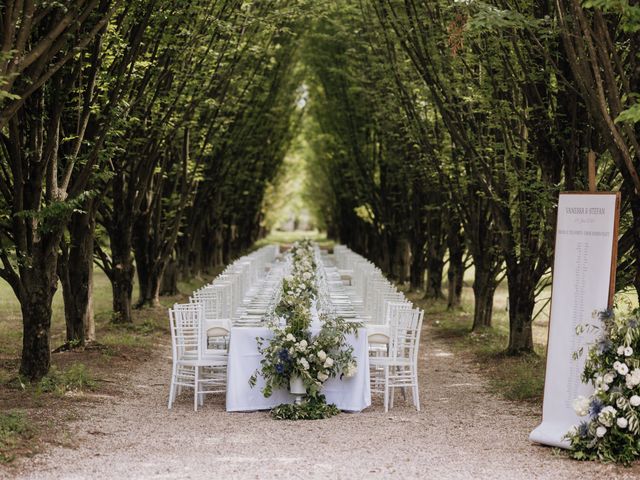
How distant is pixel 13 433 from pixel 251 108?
1916cm

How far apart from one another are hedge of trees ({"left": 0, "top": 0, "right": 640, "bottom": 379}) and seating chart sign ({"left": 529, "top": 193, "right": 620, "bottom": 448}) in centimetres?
79

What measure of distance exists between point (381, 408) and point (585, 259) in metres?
3.53

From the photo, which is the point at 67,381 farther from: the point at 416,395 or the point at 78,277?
the point at 416,395

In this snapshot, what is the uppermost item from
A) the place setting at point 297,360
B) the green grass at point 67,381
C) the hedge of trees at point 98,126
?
the hedge of trees at point 98,126

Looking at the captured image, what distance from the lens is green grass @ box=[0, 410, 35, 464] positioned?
793 cm

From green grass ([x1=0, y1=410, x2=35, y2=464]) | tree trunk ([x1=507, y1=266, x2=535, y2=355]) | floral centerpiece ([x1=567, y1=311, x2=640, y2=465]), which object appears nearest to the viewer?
floral centerpiece ([x1=567, y1=311, x2=640, y2=465])

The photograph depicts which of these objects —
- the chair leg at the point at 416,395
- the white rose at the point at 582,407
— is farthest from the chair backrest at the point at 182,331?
the white rose at the point at 582,407

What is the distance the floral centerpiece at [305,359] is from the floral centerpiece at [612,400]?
2.95 m

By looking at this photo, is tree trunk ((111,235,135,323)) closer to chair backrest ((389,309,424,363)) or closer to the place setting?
the place setting

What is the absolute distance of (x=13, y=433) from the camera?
8461mm

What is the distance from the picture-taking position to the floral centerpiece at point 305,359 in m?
10.1

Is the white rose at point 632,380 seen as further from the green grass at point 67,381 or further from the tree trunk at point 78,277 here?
the tree trunk at point 78,277

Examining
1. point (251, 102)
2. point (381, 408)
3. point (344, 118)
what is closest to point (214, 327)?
point (381, 408)

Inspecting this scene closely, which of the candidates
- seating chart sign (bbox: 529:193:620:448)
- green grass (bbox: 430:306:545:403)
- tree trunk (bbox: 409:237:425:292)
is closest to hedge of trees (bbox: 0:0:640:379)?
green grass (bbox: 430:306:545:403)
